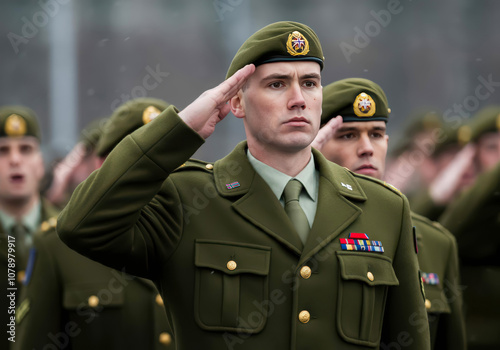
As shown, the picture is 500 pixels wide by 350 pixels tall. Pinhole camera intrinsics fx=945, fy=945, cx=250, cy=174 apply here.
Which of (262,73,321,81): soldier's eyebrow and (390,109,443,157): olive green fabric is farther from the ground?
(262,73,321,81): soldier's eyebrow

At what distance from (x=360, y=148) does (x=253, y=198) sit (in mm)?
1663

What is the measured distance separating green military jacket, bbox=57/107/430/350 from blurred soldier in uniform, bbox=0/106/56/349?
3383 mm

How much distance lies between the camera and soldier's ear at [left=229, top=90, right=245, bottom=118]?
12.2 feet

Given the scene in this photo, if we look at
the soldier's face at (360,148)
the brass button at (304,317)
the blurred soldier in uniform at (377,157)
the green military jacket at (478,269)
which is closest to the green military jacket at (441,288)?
the blurred soldier in uniform at (377,157)

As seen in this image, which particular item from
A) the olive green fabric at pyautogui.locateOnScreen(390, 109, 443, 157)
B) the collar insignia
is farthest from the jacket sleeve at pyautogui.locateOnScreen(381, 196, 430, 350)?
the olive green fabric at pyautogui.locateOnScreen(390, 109, 443, 157)

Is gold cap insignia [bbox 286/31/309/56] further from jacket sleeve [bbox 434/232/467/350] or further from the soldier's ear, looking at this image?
jacket sleeve [bbox 434/232/467/350]

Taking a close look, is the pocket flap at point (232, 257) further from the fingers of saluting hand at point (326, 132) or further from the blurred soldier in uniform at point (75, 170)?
the blurred soldier in uniform at point (75, 170)

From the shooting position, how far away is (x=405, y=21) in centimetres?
2036

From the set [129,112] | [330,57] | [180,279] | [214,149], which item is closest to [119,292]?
[129,112]

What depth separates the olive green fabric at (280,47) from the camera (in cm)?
365

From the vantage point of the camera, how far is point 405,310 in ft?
11.9

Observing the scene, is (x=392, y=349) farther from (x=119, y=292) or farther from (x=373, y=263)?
(x=119, y=292)

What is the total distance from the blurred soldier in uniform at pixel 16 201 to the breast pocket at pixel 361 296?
3633mm

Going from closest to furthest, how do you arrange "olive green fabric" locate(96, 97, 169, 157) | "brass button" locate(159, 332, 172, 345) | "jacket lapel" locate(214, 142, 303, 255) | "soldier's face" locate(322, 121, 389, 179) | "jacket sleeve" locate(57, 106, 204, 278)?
"jacket sleeve" locate(57, 106, 204, 278) → "jacket lapel" locate(214, 142, 303, 255) → "soldier's face" locate(322, 121, 389, 179) → "brass button" locate(159, 332, 172, 345) → "olive green fabric" locate(96, 97, 169, 157)
